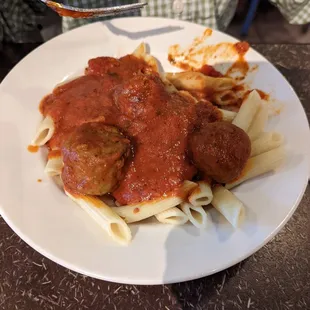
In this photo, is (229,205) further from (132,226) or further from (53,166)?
(53,166)

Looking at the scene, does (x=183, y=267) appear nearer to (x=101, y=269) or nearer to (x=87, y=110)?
(x=101, y=269)

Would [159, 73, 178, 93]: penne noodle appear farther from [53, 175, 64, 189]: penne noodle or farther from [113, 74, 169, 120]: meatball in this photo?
[53, 175, 64, 189]: penne noodle

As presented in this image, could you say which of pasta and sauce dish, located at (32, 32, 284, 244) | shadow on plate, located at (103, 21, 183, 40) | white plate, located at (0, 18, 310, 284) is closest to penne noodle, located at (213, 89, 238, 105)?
pasta and sauce dish, located at (32, 32, 284, 244)

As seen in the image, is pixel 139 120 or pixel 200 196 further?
pixel 139 120

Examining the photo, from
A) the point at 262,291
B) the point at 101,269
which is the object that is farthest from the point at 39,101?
the point at 262,291

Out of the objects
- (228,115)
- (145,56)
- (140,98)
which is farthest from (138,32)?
(228,115)

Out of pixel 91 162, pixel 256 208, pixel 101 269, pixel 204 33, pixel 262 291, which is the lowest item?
pixel 262 291
